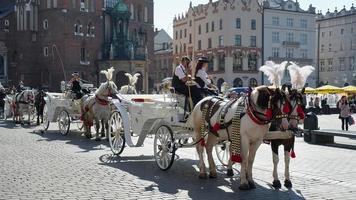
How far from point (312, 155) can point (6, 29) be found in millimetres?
51055

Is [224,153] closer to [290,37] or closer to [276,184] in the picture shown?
[276,184]

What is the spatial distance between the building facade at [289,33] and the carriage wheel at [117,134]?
203 feet

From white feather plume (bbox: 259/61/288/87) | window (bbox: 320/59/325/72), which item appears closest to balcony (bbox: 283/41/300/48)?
window (bbox: 320/59/325/72)

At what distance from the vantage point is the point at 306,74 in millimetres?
9086

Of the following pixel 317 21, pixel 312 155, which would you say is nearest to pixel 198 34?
pixel 317 21

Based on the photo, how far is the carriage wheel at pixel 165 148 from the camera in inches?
409

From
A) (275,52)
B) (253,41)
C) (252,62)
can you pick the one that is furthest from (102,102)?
(275,52)

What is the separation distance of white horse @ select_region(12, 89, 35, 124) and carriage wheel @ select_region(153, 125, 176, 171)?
1378 cm

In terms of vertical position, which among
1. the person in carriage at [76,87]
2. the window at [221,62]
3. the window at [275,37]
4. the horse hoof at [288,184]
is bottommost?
the horse hoof at [288,184]

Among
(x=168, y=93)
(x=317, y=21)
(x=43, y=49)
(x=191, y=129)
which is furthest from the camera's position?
(x=317, y=21)

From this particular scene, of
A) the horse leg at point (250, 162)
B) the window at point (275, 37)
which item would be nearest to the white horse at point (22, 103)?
the horse leg at point (250, 162)

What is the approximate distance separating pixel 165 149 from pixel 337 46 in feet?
256

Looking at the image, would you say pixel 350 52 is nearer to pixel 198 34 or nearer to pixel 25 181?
pixel 198 34

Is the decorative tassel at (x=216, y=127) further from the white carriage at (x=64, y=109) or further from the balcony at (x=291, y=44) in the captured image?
the balcony at (x=291, y=44)
